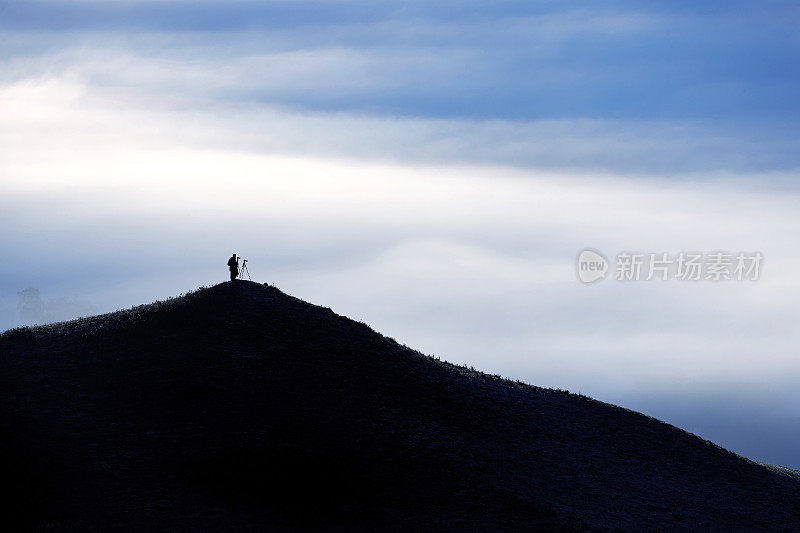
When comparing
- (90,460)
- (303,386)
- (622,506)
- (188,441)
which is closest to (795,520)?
(622,506)

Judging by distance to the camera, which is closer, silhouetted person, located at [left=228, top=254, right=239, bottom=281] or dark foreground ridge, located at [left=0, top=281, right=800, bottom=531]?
dark foreground ridge, located at [left=0, top=281, right=800, bottom=531]

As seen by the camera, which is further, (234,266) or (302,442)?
(234,266)

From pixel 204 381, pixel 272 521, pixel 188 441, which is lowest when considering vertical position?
pixel 272 521

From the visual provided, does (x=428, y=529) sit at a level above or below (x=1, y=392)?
below

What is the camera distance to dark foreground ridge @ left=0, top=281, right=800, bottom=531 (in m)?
36.7

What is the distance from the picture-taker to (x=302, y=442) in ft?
136

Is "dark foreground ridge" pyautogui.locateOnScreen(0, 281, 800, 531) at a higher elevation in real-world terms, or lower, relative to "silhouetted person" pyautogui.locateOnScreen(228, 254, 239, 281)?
lower

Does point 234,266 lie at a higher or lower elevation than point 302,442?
higher

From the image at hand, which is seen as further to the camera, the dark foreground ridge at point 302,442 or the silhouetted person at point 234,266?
the silhouetted person at point 234,266

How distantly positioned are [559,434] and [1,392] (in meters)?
33.4

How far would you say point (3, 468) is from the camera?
37094 mm

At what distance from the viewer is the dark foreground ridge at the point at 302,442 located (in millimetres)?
36656

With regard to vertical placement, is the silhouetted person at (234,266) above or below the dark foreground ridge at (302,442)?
above

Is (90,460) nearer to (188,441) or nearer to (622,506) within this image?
(188,441)
